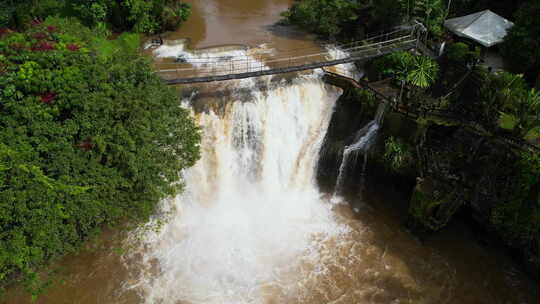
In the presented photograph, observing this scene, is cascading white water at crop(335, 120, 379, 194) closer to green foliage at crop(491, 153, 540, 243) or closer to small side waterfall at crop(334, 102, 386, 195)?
small side waterfall at crop(334, 102, 386, 195)

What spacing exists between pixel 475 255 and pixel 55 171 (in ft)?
58.5

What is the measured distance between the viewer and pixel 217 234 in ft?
60.8

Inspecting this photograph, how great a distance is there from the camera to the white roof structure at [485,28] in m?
20.1

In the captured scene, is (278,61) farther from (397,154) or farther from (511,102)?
(511,102)

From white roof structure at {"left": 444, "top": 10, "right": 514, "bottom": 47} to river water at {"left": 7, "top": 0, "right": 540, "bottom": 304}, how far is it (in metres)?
7.63

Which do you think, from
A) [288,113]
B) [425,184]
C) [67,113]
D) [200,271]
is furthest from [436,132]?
[67,113]

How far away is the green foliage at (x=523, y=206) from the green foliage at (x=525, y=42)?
20.3 ft

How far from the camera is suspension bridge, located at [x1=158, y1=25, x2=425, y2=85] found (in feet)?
64.4

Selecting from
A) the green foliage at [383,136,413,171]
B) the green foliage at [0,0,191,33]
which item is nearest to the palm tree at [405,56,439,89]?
the green foliage at [383,136,413,171]

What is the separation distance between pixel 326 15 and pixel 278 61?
5.88 m

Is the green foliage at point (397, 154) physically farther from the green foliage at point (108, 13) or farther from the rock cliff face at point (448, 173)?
the green foliage at point (108, 13)

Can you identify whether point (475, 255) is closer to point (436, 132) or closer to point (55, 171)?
point (436, 132)

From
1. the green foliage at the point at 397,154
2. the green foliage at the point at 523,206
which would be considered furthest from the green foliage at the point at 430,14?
the green foliage at the point at 523,206

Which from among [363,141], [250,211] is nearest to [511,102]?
[363,141]
